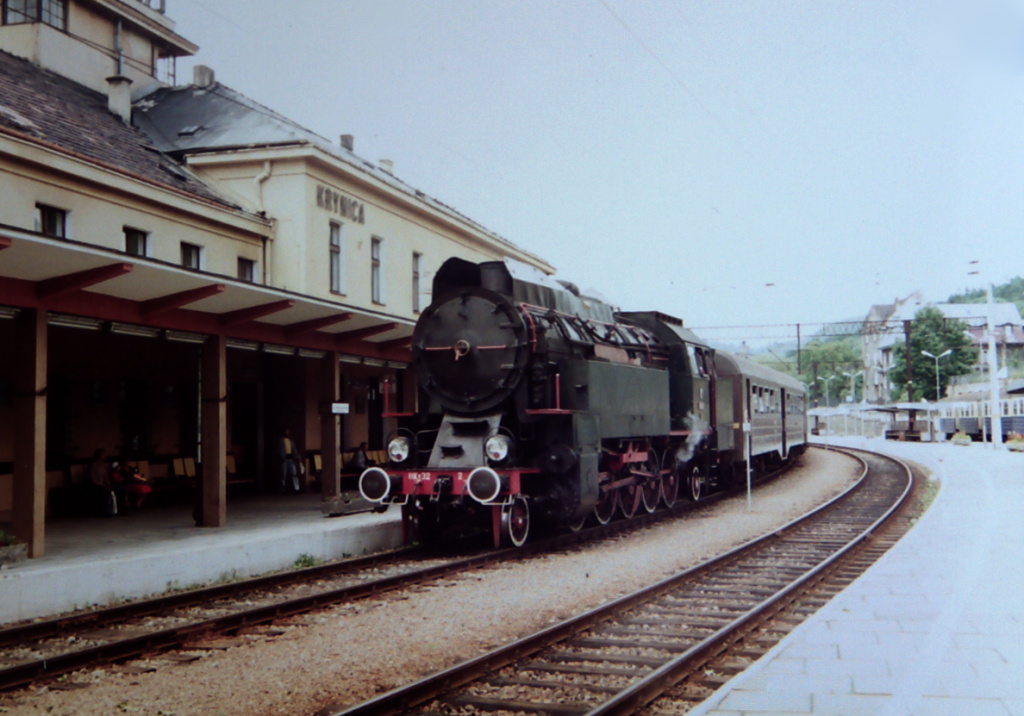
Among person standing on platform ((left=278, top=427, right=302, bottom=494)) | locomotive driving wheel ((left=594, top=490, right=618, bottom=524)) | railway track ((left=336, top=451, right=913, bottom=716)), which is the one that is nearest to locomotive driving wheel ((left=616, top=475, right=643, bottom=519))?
locomotive driving wheel ((left=594, top=490, right=618, bottom=524))

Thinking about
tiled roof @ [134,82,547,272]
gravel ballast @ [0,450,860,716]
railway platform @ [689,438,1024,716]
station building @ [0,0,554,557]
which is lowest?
gravel ballast @ [0,450,860,716]

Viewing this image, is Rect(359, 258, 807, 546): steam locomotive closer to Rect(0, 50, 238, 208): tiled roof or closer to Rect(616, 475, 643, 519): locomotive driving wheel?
Rect(616, 475, 643, 519): locomotive driving wheel

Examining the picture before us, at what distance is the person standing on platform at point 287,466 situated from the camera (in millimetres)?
17938

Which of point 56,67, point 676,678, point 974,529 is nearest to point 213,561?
point 676,678

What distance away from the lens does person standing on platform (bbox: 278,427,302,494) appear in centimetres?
1794

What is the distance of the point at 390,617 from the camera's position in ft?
26.0

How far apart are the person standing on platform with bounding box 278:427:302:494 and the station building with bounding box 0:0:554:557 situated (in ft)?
2.65

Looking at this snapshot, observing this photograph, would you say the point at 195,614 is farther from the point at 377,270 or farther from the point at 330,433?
the point at 377,270

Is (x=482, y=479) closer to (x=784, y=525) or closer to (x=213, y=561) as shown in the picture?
(x=213, y=561)

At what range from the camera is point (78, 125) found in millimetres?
15578

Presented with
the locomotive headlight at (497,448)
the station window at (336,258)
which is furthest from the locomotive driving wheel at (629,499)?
the station window at (336,258)

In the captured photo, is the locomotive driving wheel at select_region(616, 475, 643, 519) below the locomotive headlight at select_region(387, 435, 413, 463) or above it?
below

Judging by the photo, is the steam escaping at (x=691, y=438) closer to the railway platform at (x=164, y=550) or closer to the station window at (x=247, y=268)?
the railway platform at (x=164, y=550)

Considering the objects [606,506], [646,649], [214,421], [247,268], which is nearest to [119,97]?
[247,268]
